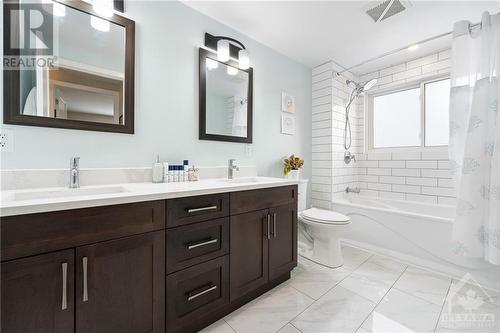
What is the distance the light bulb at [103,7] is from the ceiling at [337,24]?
2.06ft

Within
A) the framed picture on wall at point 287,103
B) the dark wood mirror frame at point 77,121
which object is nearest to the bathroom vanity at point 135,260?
the dark wood mirror frame at point 77,121

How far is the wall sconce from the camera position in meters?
1.85

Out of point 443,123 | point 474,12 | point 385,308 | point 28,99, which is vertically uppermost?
point 474,12

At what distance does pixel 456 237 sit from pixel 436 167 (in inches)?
41.1

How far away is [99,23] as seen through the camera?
1372mm

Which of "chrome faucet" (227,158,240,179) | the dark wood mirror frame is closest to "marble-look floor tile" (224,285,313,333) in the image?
"chrome faucet" (227,158,240,179)

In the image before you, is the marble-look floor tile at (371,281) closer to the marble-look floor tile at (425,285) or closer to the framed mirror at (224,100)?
the marble-look floor tile at (425,285)

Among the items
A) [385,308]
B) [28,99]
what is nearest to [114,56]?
[28,99]

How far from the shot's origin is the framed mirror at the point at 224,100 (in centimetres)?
183

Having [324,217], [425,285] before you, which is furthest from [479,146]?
[324,217]

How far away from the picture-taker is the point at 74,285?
84 centimetres

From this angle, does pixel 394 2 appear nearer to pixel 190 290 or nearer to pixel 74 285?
pixel 190 290

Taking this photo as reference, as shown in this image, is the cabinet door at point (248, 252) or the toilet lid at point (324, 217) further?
the toilet lid at point (324, 217)

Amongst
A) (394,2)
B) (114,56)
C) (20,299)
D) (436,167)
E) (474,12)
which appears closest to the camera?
(20,299)
